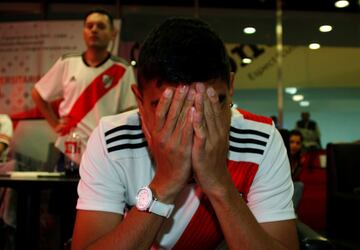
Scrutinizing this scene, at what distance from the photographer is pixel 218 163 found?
981mm

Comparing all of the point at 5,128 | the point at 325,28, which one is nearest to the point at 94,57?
the point at 5,128

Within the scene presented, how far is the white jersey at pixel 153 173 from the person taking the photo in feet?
3.65

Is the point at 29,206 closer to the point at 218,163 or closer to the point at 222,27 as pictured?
the point at 218,163

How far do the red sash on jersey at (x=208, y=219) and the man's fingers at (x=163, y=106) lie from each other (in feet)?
0.87

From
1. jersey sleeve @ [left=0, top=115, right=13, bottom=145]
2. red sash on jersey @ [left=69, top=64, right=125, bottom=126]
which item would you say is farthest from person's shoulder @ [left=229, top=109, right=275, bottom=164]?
jersey sleeve @ [left=0, top=115, right=13, bottom=145]

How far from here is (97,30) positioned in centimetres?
312

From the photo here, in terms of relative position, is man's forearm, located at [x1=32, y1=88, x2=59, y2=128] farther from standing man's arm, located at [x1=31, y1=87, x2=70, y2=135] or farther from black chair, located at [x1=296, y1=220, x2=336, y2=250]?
black chair, located at [x1=296, y1=220, x2=336, y2=250]

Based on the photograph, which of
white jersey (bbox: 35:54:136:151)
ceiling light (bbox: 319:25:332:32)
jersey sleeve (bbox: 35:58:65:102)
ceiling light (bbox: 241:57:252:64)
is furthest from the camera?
ceiling light (bbox: 319:25:332:32)

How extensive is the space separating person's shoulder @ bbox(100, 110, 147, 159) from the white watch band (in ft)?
0.67

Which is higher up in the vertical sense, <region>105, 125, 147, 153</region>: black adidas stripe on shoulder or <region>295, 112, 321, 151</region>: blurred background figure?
<region>295, 112, 321, 151</region>: blurred background figure

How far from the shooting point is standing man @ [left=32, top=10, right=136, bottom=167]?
3148 millimetres

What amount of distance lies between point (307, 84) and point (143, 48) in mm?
4379

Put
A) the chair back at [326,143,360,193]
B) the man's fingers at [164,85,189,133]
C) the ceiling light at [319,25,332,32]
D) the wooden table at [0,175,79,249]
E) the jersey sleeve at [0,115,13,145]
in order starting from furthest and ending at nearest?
1. the ceiling light at [319,25,332,32]
2. the jersey sleeve at [0,115,13,145]
3. the chair back at [326,143,360,193]
4. the wooden table at [0,175,79,249]
5. the man's fingers at [164,85,189,133]

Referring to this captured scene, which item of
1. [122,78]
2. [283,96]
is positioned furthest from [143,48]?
[283,96]
